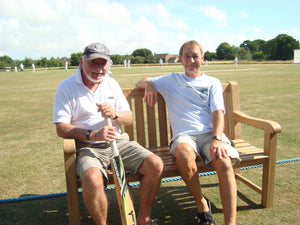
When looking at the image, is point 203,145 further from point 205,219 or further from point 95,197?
point 95,197

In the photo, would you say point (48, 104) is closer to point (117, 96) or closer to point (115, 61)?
point (117, 96)

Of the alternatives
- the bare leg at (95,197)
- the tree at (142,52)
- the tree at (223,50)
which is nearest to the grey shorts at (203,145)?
the bare leg at (95,197)

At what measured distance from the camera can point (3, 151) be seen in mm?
5551

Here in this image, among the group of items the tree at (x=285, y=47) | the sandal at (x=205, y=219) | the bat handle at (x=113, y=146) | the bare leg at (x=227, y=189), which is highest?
the tree at (x=285, y=47)

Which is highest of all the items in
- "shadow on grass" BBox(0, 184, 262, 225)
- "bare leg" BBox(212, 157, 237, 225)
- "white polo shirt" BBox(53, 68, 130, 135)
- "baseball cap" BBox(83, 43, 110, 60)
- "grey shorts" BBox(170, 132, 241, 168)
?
"baseball cap" BBox(83, 43, 110, 60)

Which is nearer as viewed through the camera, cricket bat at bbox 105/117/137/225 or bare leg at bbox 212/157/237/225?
cricket bat at bbox 105/117/137/225

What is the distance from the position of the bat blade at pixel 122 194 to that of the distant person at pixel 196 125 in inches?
24.0

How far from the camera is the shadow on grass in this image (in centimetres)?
318

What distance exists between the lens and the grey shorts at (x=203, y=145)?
9.87 ft

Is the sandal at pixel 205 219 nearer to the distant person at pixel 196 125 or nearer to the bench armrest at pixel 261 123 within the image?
the distant person at pixel 196 125

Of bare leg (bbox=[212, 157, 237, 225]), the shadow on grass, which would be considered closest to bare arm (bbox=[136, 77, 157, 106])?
bare leg (bbox=[212, 157, 237, 225])

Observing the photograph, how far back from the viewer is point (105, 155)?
302cm

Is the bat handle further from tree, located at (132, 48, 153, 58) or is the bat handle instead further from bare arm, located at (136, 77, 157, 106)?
tree, located at (132, 48, 153, 58)

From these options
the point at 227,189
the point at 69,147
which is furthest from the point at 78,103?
the point at 227,189
